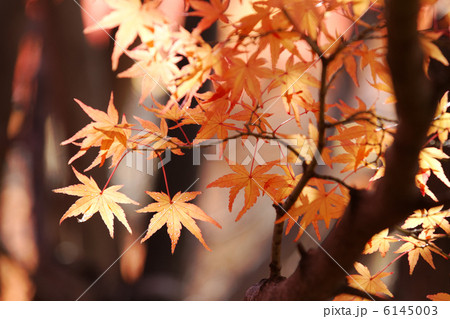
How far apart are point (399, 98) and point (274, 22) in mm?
205

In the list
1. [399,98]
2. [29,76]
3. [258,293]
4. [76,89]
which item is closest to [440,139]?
[399,98]

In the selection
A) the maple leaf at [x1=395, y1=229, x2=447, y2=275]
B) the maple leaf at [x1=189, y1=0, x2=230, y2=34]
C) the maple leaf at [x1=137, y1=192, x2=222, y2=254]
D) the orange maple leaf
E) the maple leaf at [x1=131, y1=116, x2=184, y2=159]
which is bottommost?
the maple leaf at [x1=395, y1=229, x2=447, y2=275]

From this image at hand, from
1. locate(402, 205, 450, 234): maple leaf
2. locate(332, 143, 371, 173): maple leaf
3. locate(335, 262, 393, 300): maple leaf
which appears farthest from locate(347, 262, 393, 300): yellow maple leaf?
locate(332, 143, 371, 173): maple leaf

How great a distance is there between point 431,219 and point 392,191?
0.91 ft

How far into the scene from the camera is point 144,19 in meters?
0.49

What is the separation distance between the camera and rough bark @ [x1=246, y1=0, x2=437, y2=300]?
13.7 inches

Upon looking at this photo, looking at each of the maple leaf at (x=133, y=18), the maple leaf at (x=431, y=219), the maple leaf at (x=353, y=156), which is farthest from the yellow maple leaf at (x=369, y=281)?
the maple leaf at (x=133, y=18)

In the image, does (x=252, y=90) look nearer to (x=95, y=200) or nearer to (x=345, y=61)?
(x=345, y=61)

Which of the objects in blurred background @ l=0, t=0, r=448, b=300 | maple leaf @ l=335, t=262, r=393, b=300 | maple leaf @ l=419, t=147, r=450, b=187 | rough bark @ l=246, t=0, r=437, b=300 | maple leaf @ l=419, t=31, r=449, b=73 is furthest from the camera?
blurred background @ l=0, t=0, r=448, b=300

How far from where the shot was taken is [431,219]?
64cm

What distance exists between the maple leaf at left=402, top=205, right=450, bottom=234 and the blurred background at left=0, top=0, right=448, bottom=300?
0.74ft

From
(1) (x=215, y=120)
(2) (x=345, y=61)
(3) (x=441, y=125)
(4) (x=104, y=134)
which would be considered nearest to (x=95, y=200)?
(4) (x=104, y=134)

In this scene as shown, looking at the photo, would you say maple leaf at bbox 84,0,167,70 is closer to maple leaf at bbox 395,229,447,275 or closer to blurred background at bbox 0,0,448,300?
blurred background at bbox 0,0,448,300

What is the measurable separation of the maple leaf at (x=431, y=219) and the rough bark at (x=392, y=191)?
0.73ft
